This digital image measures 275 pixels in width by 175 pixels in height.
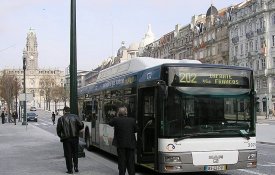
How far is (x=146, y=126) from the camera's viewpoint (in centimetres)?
1190

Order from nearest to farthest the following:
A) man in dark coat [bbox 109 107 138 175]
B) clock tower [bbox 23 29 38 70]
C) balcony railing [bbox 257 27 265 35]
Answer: man in dark coat [bbox 109 107 138 175] < balcony railing [bbox 257 27 265 35] < clock tower [bbox 23 29 38 70]

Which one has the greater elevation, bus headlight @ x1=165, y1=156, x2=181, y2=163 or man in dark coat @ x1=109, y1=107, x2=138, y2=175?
man in dark coat @ x1=109, y1=107, x2=138, y2=175

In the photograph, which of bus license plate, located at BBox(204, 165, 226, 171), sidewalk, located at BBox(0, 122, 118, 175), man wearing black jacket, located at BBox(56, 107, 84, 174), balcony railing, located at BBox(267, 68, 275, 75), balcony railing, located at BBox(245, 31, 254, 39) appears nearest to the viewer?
bus license plate, located at BBox(204, 165, 226, 171)

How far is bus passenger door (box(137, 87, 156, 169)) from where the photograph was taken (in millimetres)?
11562

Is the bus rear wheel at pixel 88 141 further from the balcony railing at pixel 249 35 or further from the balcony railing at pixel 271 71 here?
the balcony railing at pixel 249 35

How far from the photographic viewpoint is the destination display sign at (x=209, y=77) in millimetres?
10938

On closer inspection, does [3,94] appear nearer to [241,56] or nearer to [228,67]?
[241,56]

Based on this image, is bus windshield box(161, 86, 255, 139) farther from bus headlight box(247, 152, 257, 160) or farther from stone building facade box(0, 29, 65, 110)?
stone building facade box(0, 29, 65, 110)

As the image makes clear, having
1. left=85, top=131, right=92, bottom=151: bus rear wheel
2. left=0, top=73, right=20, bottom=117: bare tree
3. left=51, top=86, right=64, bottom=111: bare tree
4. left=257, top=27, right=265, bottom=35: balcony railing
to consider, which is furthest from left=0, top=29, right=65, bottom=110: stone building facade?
left=85, top=131, right=92, bottom=151: bus rear wheel

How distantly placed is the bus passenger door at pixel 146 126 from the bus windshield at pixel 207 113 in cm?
77

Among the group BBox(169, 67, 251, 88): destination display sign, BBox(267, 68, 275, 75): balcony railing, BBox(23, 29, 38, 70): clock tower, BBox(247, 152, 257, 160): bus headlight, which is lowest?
BBox(247, 152, 257, 160): bus headlight

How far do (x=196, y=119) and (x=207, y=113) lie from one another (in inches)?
12.2

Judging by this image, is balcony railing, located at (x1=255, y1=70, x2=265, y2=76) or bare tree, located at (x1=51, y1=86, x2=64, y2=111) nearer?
balcony railing, located at (x1=255, y1=70, x2=265, y2=76)

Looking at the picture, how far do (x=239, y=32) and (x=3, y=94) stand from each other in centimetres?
4033
